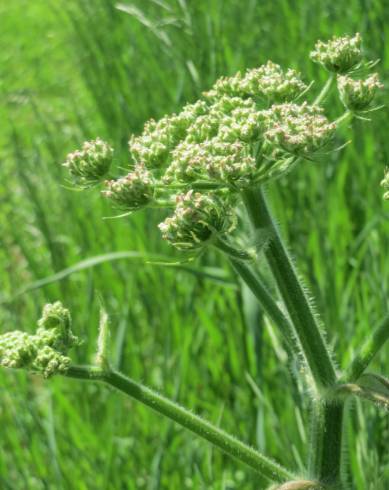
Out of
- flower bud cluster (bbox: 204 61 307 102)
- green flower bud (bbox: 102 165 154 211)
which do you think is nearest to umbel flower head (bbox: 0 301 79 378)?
green flower bud (bbox: 102 165 154 211)

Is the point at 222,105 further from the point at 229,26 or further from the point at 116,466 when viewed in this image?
the point at 229,26

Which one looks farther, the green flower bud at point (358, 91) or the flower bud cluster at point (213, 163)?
the green flower bud at point (358, 91)

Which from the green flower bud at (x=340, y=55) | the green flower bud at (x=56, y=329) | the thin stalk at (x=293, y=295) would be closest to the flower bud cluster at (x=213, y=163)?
the thin stalk at (x=293, y=295)

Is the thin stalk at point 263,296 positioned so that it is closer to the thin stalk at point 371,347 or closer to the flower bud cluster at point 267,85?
the thin stalk at point 371,347

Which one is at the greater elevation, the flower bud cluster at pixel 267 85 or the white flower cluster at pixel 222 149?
the flower bud cluster at pixel 267 85

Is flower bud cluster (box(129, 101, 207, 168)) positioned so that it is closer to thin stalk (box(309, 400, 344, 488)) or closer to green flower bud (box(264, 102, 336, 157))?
green flower bud (box(264, 102, 336, 157))

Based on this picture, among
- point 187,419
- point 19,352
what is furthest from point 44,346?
point 187,419

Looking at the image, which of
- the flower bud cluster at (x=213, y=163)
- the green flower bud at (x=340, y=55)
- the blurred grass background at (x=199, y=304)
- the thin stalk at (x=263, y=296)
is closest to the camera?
the flower bud cluster at (x=213, y=163)
